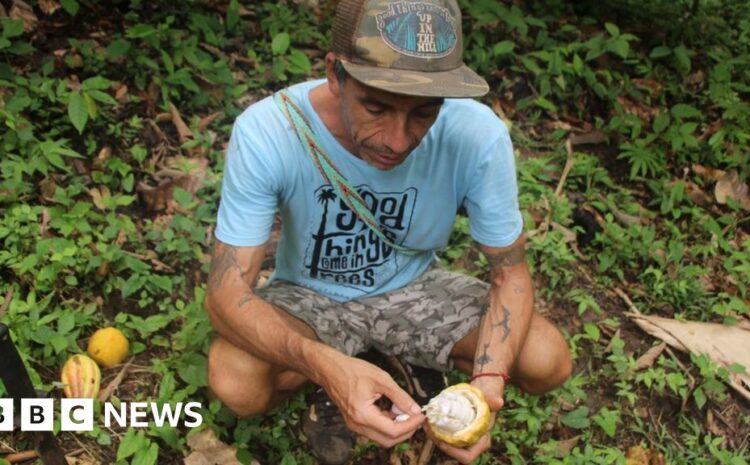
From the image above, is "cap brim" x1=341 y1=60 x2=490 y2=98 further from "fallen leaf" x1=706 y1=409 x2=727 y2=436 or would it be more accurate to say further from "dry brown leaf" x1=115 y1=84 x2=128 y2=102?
"dry brown leaf" x1=115 y1=84 x2=128 y2=102

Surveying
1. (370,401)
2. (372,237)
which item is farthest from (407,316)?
(370,401)

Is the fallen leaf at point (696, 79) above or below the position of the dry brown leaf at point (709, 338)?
above

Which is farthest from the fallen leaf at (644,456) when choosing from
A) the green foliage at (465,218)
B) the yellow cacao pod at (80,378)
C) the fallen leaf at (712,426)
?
the yellow cacao pod at (80,378)

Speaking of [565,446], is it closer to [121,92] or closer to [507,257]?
[507,257]

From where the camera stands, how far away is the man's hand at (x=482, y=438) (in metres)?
2.57

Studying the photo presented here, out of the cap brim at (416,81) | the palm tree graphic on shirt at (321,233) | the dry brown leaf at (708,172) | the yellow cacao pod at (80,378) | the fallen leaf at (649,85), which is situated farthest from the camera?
the fallen leaf at (649,85)

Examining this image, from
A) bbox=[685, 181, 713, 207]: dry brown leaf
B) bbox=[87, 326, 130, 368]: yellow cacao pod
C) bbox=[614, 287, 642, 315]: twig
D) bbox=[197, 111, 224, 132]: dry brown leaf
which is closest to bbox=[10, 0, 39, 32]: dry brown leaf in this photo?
bbox=[197, 111, 224, 132]: dry brown leaf

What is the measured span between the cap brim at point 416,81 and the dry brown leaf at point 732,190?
3.18 metres

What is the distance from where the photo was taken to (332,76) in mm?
2455

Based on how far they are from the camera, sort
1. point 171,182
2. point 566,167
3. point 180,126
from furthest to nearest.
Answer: point 566,167
point 180,126
point 171,182

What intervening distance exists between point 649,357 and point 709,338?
1.24 feet

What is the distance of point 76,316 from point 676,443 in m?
2.75

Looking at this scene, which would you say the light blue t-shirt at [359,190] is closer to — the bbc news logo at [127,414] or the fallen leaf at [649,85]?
the bbc news logo at [127,414]

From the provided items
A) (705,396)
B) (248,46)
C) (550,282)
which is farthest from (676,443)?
(248,46)
